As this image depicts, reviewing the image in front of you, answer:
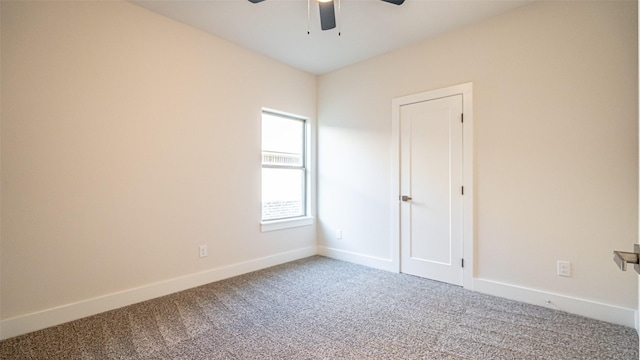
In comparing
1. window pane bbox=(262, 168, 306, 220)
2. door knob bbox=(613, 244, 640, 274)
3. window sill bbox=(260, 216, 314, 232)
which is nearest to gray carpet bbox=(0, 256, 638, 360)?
window sill bbox=(260, 216, 314, 232)

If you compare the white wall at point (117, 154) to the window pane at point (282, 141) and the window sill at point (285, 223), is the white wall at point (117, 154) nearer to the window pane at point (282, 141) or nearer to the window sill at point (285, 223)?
the window sill at point (285, 223)

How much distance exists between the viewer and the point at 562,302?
2.49 meters

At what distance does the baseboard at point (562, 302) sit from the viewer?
2.26 meters

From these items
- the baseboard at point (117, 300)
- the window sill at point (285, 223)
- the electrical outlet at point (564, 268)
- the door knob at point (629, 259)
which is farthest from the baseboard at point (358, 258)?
the door knob at point (629, 259)

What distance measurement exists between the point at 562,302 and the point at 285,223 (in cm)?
288

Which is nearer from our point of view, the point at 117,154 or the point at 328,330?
the point at 328,330

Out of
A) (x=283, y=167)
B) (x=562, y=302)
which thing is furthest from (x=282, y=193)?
(x=562, y=302)

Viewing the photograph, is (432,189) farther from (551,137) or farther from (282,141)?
(282,141)

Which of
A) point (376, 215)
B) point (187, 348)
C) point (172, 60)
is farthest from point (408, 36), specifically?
point (187, 348)

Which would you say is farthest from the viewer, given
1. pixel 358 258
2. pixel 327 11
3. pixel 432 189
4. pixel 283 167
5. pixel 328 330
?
pixel 283 167

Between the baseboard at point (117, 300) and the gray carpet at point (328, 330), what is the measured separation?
0.07 metres

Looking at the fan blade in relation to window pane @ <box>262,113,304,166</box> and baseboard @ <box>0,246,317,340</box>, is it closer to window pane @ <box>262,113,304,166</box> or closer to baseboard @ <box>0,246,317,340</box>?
window pane @ <box>262,113,304,166</box>

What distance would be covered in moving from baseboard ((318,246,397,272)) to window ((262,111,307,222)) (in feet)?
2.01

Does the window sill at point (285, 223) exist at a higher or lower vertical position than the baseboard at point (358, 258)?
higher
